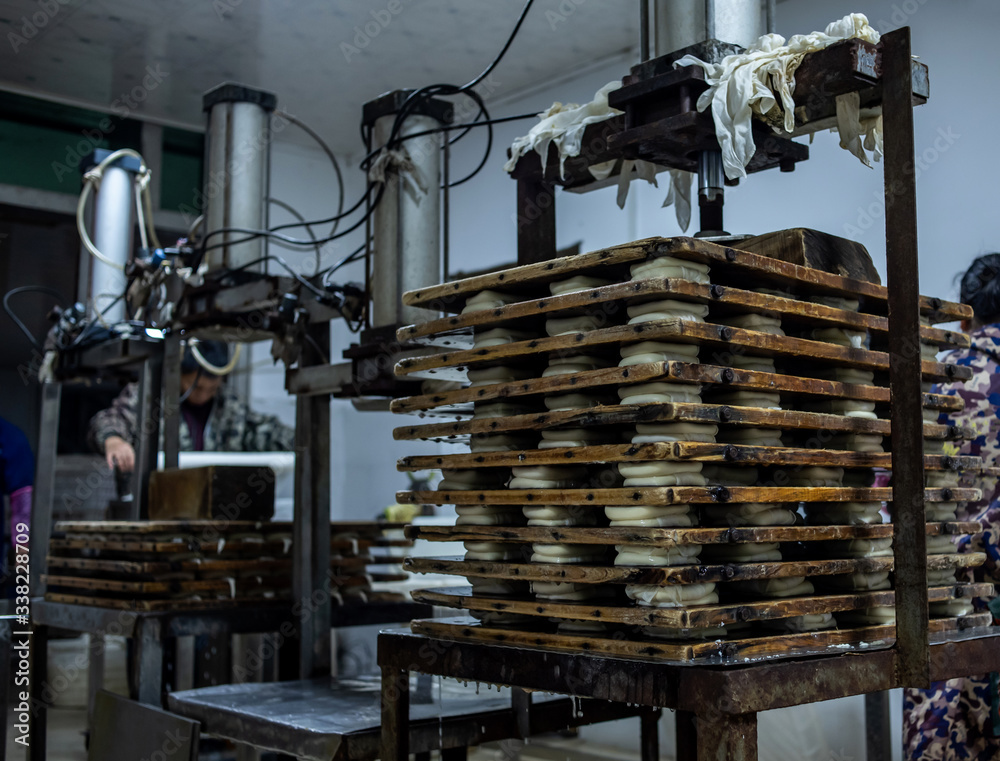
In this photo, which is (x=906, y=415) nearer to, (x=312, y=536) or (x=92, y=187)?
(x=312, y=536)

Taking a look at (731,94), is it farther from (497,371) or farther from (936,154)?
(936,154)

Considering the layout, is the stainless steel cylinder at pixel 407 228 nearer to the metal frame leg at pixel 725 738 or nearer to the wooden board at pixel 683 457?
the wooden board at pixel 683 457

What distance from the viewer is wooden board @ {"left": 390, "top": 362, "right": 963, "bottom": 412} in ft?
4.67

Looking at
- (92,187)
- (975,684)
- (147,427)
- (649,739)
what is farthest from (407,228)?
(92,187)

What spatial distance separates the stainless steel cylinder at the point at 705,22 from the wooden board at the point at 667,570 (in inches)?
36.2

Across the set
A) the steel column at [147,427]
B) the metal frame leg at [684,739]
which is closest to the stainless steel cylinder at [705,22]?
the metal frame leg at [684,739]

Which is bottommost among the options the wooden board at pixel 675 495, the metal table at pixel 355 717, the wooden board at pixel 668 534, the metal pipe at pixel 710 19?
the metal table at pixel 355 717

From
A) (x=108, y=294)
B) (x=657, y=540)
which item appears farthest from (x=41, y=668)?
(x=657, y=540)

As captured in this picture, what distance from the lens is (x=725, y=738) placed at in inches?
51.1

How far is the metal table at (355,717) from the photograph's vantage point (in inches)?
79.9

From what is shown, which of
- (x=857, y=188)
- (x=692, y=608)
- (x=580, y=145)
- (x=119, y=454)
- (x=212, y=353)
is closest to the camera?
(x=692, y=608)

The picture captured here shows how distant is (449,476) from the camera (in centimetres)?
175

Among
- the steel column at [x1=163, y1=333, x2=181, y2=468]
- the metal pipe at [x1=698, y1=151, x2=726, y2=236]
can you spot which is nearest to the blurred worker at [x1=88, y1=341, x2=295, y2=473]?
the steel column at [x1=163, y1=333, x2=181, y2=468]

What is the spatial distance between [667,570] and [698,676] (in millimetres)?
146
